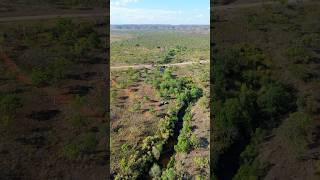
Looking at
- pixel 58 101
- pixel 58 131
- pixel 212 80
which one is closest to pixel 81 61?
pixel 58 101

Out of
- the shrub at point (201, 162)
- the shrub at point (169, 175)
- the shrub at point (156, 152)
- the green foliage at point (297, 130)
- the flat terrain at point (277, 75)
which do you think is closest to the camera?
the shrub at point (169, 175)

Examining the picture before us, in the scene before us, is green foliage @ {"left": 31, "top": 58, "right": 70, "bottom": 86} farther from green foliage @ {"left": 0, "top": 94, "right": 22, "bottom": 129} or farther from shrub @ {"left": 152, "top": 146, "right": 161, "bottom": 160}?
shrub @ {"left": 152, "top": 146, "right": 161, "bottom": 160}

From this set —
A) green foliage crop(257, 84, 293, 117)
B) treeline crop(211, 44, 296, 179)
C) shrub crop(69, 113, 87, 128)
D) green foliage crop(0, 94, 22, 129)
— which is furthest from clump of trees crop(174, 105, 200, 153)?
green foliage crop(0, 94, 22, 129)

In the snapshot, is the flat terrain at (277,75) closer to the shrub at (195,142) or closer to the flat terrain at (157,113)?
the shrub at (195,142)

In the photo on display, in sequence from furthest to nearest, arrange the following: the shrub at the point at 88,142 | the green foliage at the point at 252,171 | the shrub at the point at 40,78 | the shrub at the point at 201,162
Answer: the shrub at the point at 40,78, the shrub at the point at 201,162, the green foliage at the point at 252,171, the shrub at the point at 88,142

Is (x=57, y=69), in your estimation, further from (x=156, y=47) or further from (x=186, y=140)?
(x=156, y=47)

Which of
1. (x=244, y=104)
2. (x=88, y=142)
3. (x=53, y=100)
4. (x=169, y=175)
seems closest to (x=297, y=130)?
(x=244, y=104)

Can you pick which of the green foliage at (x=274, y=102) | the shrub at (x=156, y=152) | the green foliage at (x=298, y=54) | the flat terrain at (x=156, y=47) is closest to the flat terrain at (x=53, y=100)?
the shrub at (x=156, y=152)
